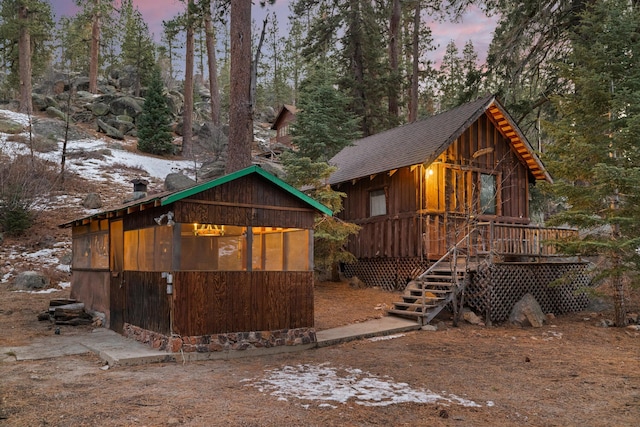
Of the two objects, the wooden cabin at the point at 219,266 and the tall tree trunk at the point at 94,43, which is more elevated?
the tall tree trunk at the point at 94,43

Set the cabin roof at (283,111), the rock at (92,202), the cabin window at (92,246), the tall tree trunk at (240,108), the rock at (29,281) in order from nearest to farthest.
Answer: the cabin window at (92,246), the tall tree trunk at (240,108), the rock at (29,281), the rock at (92,202), the cabin roof at (283,111)

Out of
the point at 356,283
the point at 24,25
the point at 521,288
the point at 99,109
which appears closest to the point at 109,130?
the point at 99,109

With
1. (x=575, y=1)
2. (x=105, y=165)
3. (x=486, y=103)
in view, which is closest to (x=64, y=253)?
(x=105, y=165)

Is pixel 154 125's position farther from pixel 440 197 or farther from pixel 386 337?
pixel 386 337

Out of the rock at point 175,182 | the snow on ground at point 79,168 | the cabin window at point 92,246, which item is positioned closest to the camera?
the cabin window at point 92,246

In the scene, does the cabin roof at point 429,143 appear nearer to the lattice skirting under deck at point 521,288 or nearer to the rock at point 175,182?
the lattice skirting under deck at point 521,288

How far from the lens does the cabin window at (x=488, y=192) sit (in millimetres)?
16250

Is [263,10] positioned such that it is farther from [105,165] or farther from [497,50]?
[105,165]

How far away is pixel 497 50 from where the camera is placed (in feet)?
61.2

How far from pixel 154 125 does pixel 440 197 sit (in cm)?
2263

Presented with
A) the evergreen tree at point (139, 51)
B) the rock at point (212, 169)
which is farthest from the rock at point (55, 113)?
the rock at point (212, 169)

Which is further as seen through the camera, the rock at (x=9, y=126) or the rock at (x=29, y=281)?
the rock at (x=9, y=126)

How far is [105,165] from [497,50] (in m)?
20.5

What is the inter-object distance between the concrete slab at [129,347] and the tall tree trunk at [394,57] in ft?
55.4
